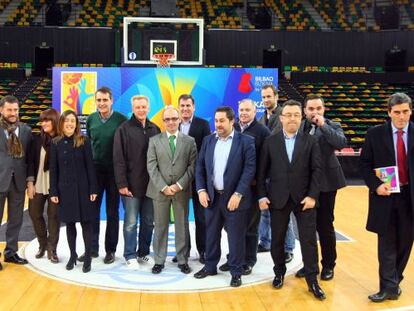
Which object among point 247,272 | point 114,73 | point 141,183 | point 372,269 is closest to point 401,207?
point 372,269

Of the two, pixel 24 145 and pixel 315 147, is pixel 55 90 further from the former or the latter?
pixel 315 147

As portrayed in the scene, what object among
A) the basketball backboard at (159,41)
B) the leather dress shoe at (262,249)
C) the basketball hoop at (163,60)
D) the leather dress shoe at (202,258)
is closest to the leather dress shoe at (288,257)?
the leather dress shoe at (262,249)

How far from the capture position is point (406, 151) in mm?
3660

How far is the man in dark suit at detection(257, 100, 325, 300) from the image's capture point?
3.77 meters

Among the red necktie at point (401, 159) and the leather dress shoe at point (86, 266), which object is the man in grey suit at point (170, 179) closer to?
the leather dress shoe at point (86, 266)

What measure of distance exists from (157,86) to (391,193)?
369cm

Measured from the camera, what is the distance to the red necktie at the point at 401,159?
366 centimetres

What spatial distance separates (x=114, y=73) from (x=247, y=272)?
11.2ft

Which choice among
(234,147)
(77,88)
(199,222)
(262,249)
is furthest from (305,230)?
(77,88)

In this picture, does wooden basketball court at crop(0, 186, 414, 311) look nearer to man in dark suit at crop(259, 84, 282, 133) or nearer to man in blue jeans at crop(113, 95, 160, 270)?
man in blue jeans at crop(113, 95, 160, 270)

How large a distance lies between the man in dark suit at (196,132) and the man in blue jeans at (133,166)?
1.06 ft

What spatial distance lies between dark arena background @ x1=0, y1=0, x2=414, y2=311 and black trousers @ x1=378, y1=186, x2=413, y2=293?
0.19m

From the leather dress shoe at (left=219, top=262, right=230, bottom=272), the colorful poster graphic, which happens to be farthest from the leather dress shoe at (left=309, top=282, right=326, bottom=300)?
the colorful poster graphic

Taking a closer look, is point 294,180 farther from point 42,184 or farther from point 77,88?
point 77,88
